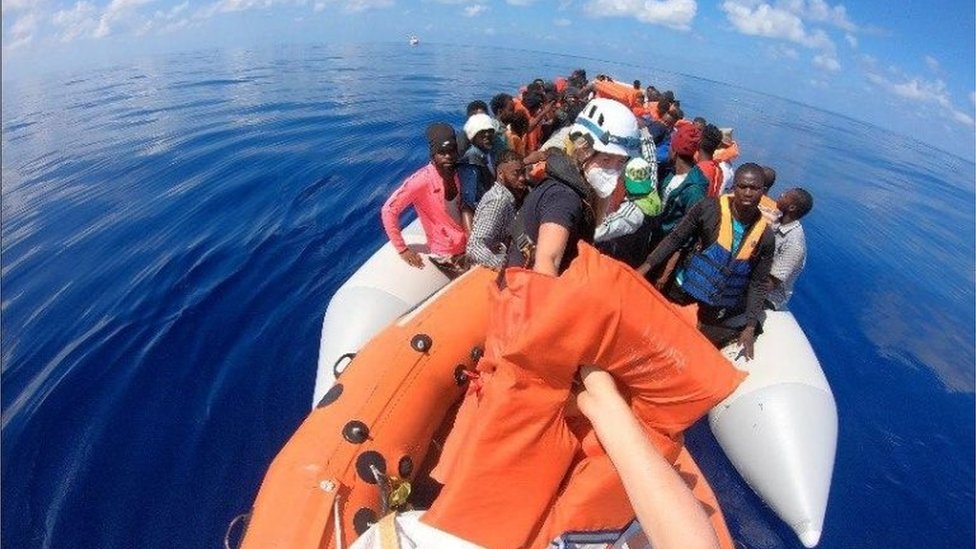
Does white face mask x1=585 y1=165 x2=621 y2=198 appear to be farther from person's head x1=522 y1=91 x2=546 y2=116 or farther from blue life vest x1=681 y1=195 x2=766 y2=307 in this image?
person's head x1=522 y1=91 x2=546 y2=116

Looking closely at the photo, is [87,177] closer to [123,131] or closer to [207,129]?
[207,129]

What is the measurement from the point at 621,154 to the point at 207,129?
45.9 ft

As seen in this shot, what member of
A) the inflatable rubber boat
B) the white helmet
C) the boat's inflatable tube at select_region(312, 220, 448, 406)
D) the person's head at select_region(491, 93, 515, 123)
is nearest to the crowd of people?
the white helmet

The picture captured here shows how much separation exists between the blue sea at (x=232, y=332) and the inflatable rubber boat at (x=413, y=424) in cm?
59

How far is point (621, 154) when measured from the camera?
5.98 feet

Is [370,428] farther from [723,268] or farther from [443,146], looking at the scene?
[723,268]

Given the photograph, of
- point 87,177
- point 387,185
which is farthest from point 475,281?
point 87,177

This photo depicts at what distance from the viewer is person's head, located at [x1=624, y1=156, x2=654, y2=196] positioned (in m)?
2.66

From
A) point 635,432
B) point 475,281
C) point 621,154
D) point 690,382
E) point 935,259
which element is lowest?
point 935,259

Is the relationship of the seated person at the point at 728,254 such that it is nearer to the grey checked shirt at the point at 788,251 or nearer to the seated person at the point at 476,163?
the grey checked shirt at the point at 788,251

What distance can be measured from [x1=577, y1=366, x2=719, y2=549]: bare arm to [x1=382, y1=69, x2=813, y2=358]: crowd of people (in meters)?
0.78

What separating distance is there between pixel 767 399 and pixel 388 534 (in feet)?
9.95

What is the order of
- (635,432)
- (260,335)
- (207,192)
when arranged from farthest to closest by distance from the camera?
1. (207,192)
2. (260,335)
3. (635,432)

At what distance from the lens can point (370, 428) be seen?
2.32 m
